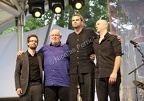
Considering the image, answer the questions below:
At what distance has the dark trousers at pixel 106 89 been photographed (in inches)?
125

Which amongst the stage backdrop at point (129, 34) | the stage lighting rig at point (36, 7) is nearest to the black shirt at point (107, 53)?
the stage backdrop at point (129, 34)

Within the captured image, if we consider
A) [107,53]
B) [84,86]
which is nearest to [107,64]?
[107,53]

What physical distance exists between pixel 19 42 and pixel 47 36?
3.14ft

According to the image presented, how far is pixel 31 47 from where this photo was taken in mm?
3623

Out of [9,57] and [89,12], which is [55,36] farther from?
[89,12]

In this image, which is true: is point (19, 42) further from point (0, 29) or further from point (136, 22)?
point (136, 22)

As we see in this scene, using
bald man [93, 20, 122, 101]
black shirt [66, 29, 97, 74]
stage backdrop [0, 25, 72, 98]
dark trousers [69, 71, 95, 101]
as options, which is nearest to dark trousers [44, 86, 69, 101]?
dark trousers [69, 71, 95, 101]

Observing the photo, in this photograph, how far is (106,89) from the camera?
10.6 ft

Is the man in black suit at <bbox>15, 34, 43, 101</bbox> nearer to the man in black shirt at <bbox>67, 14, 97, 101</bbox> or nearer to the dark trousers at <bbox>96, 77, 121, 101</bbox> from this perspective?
the man in black shirt at <bbox>67, 14, 97, 101</bbox>

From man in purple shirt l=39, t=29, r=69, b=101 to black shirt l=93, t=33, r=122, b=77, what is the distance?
440mm

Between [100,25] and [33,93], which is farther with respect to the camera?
[33,93]

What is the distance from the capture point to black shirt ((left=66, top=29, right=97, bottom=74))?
343cm

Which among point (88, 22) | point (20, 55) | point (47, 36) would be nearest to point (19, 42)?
point (47, 36)

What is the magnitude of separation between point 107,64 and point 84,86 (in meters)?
0.36
